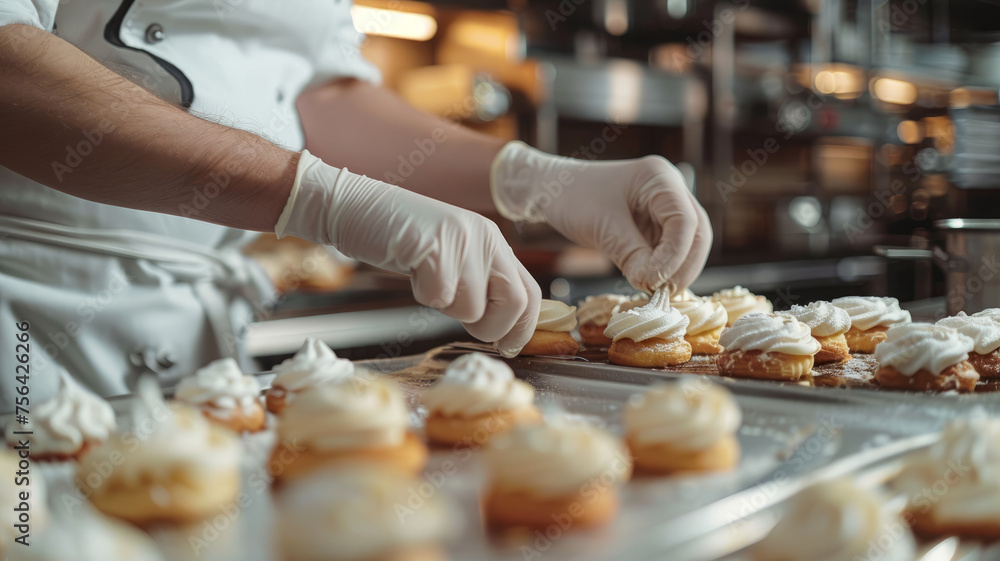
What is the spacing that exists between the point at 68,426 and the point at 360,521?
0.52m

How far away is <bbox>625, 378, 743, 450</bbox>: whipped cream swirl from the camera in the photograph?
95 centimetres

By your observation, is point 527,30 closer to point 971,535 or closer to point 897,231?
point 897,231

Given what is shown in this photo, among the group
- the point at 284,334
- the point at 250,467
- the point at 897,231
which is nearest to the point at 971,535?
the point at 250,467

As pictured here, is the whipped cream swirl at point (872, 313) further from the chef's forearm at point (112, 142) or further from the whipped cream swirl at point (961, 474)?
the chef's forearm at point (112, 142)

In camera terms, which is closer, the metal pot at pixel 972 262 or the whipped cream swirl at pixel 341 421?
the whipped cream swirl at pixel 341 421

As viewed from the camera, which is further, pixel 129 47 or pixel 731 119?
pixel 731 119

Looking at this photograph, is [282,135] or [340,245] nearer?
[340,245]

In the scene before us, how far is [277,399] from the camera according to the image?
49.3 inches

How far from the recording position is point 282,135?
6.12 ft

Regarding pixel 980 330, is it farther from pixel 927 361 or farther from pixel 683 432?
pixel 683 432

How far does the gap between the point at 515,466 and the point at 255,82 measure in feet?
4.36

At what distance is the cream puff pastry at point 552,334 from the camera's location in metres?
1.65
